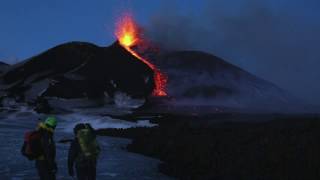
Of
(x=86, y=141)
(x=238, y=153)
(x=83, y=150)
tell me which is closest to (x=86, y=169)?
(x=83, y=150)

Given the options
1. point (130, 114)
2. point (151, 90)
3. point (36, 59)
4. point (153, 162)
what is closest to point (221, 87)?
point (151, 90)

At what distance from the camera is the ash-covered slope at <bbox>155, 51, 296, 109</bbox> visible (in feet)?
320

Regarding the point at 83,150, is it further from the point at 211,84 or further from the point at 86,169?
the point at 211,84

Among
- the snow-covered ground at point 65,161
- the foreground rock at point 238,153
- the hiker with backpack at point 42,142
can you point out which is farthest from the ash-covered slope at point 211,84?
the hiker with backpack at point 42,142

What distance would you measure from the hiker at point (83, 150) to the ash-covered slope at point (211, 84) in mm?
70522

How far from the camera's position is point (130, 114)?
211 ft

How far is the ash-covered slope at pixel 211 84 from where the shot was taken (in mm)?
97562

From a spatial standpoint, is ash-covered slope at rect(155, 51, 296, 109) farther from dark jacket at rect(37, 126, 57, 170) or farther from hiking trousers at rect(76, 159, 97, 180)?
dark jacket at rect(37, 126, 57, 170)

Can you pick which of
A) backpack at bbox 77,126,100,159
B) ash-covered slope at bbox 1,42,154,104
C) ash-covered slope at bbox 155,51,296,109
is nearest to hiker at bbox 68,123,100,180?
backpack at bbox 77,126,100,159

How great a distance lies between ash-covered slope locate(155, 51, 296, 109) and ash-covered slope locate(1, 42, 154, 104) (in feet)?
27.6

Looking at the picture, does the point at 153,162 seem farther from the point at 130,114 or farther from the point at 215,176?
the point at 130,114

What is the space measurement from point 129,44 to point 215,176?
96260mm

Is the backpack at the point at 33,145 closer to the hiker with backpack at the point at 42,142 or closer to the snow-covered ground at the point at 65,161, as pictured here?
the hiker with backpack at the point at 42,142

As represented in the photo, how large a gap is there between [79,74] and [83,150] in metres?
68.3
